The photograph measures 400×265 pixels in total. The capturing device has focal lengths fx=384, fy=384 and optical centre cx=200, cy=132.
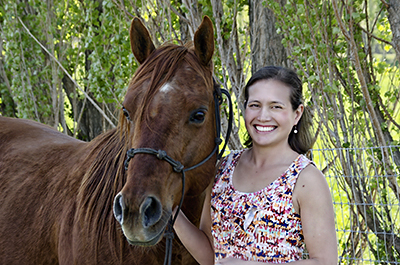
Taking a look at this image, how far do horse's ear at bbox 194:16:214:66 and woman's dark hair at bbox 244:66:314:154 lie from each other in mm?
256

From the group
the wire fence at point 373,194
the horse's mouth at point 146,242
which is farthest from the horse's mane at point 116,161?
the wire fence at point 373,194

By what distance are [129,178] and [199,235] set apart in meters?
0.58

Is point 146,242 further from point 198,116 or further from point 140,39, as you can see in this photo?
point 140,39

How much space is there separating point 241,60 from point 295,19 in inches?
38.4

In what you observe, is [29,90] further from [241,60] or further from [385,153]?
[385,153]

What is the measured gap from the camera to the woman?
159 centimetres

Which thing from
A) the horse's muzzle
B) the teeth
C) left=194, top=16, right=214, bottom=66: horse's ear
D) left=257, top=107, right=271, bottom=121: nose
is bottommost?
the horse's muzzle

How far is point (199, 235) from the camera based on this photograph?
1.91 m

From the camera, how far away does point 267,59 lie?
13.0 feet

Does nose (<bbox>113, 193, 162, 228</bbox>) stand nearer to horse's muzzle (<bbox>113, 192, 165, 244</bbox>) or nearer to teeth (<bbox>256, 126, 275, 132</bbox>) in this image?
horse's muzzle (<bbox>113, 192, 165, 244</bbox>)

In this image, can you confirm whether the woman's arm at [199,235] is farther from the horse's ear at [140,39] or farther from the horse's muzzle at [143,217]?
the horse's ear at [140,39]

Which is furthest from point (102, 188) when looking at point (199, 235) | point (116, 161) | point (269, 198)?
point (269, 198)

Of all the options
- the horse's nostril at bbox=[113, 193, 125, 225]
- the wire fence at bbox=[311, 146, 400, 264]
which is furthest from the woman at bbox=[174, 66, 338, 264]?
the wire fence at bbox=[311, 146, 400, 264]

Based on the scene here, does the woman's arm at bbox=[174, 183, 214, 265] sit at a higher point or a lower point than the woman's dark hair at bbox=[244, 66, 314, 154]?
lower
